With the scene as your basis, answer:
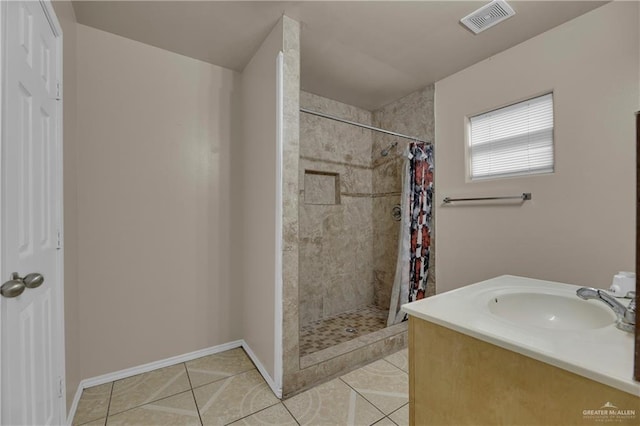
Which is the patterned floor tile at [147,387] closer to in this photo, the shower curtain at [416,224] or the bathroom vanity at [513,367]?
the bathroom vanity at [513,367]

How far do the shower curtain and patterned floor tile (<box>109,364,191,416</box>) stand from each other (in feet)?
6.33

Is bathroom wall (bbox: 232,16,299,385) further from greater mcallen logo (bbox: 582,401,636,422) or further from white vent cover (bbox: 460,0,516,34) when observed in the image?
greater mcallen logo (bbox: 582,401,636,422)

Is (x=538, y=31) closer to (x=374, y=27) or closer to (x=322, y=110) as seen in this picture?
(x=374, y=27)

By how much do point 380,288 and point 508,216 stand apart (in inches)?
64.6

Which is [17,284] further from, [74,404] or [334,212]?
[334,212]

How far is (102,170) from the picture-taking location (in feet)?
6.00

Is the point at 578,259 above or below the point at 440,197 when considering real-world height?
below

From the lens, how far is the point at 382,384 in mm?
1791

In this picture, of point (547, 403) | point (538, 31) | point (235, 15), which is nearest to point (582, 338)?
point (547, 403)

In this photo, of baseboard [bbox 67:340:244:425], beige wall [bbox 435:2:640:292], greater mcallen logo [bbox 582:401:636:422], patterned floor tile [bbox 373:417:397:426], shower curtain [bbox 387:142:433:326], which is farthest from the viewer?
shower curtain [bbox 387:142:433:326]

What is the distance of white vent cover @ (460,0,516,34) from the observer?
63.9 inches

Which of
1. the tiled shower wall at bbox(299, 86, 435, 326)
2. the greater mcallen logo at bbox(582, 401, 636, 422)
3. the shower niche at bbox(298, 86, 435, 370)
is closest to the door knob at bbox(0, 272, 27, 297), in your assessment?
the greater mcallen logo at bbox(582, 401, 636, 422)

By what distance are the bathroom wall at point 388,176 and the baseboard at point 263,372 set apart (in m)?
1.66

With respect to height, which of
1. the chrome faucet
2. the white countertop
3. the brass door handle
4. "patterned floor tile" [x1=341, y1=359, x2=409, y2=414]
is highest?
the brass door handle
